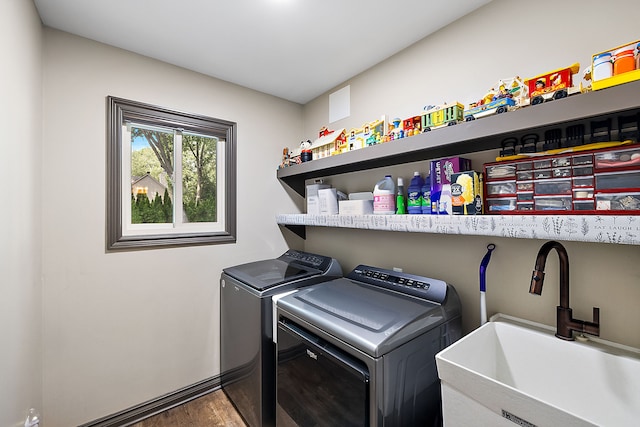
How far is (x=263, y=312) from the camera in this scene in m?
1.60

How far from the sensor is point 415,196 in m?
1.53

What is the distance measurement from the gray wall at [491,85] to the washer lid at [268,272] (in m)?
0.48

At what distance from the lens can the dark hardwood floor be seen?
1770mm

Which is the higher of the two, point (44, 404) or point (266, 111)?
point (266, 111)

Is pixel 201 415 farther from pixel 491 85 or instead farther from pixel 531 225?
pixel 491 85

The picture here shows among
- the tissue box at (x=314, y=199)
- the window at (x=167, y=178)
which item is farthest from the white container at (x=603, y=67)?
the window at (x=167, y=178)

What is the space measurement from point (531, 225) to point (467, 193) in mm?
278

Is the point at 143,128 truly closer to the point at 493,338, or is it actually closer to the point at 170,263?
the point at 170,263

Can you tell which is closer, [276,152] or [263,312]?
[263,312]

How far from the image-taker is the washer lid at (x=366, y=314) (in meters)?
1.06

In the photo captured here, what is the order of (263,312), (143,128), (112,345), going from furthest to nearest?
1. (143,128)
2. (112,345)
3. (263,312)

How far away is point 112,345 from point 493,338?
220 cm

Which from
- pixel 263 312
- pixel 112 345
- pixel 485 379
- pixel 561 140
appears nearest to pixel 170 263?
pixel 112 345

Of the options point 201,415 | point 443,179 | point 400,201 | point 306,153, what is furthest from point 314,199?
point 201,415
